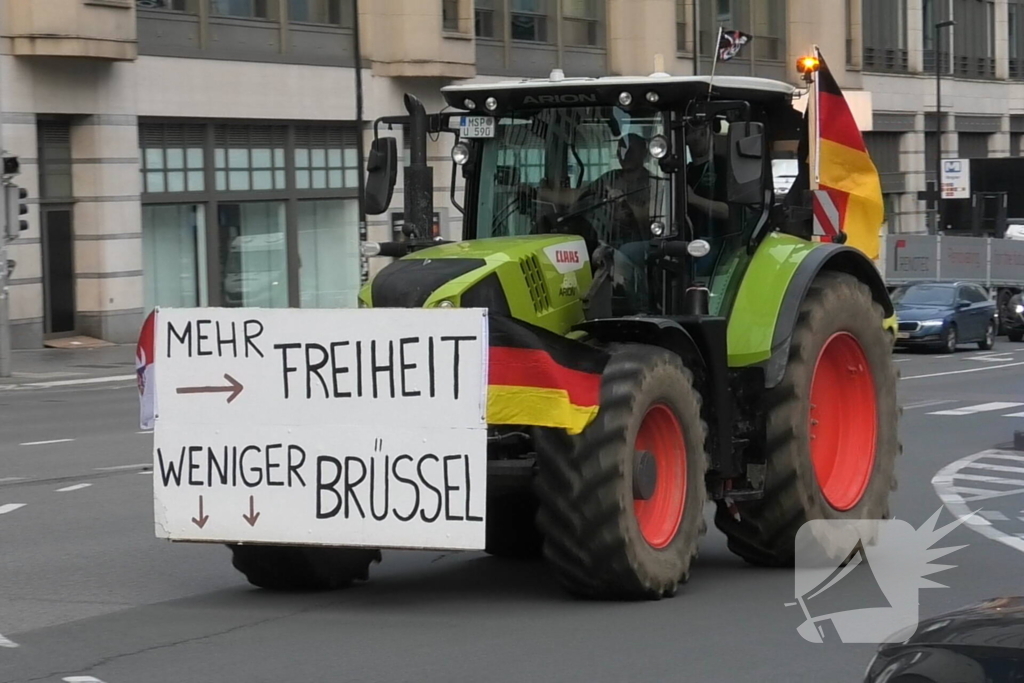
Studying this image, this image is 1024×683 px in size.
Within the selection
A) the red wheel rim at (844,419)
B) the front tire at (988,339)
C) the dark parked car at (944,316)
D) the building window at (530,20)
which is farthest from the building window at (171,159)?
the red wheel rim at (844,419)

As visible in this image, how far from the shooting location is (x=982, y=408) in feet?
77.8

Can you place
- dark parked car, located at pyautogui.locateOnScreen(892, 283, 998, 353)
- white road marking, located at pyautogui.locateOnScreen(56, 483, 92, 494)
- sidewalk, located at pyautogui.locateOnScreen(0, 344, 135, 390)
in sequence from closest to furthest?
white road marking, located at pyautogui.locateOnScreen(56, 483, 92, 494) → sidewalk, located at pyautogui.locateOnScreen(0, 344, 135, 390) → dark parked car, located at pyautogui.locateOnScreen(892, 283, 998, 353)

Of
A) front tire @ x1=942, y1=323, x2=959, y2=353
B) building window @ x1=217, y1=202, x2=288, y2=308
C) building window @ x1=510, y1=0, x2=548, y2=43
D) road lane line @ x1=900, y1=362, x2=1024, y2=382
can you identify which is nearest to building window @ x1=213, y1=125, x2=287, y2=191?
building window @ x1=217, y1=202, x2=288, y2=308

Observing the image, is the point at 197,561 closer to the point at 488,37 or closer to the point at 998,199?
the point at 488,37

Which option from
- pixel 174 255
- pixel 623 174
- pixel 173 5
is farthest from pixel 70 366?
pixel 623 174

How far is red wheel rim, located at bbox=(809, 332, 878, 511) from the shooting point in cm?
1090

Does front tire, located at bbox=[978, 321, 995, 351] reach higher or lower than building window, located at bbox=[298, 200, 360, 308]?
lower

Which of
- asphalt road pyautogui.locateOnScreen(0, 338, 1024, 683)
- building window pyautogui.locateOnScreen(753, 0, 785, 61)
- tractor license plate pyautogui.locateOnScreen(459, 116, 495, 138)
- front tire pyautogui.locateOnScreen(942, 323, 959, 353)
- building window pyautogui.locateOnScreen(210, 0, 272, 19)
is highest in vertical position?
building window pyautogui.locateOnScreen(753, 0, 785, 61)

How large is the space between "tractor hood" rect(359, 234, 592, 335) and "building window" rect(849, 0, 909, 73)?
5271 cm

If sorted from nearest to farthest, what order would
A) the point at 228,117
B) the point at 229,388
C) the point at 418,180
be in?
the point at 229,388, the point at 418,180, the point at 228,117

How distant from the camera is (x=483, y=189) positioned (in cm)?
1034

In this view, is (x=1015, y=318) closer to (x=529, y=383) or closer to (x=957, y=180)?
(x=957, y=180)

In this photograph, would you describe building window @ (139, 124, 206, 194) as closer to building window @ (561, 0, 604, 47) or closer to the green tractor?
building window @ (561, 0, 604, 47)

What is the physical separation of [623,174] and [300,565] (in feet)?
9.08
